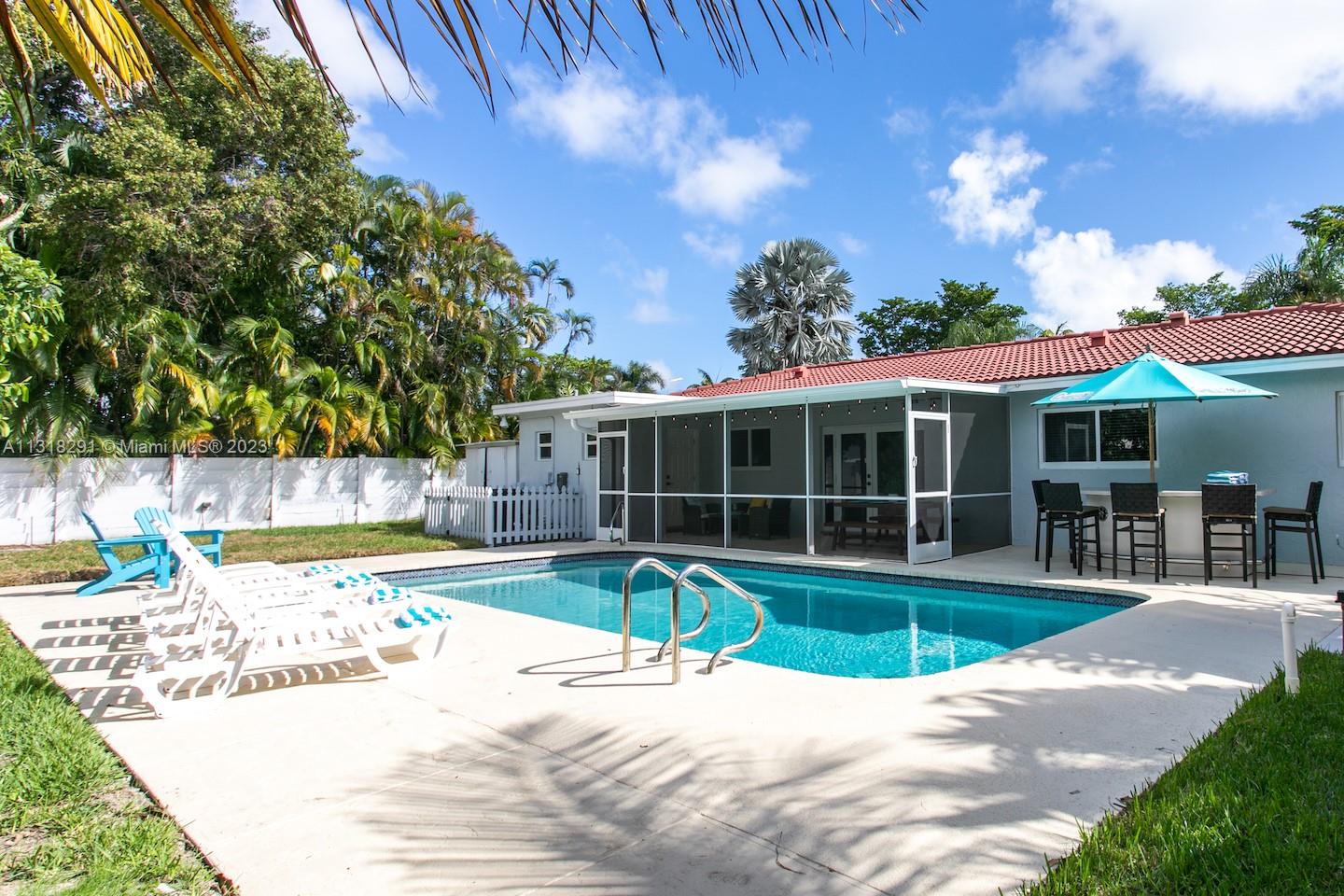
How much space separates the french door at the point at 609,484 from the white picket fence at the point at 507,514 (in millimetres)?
750

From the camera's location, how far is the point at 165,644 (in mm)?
4879

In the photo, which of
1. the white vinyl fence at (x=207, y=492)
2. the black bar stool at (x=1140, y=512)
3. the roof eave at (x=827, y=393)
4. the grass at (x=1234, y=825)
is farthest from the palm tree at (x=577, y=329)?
the grass at (x=1234, y=825)

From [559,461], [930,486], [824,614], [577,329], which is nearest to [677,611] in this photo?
[824,614]

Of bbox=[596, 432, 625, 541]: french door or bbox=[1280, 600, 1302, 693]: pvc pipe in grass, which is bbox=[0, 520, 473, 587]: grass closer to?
bbox=[596, 432, 625, 541]: french door

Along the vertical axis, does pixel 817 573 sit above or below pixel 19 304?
below

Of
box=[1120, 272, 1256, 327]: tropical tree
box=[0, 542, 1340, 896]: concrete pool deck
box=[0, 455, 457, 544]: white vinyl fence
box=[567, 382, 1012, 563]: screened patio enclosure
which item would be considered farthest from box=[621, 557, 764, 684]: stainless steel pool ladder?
box=[1120, 272, 1256, 327]: tropical tree

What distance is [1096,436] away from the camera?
39.1 ft

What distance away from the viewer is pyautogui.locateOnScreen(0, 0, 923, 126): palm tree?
1371 millimetres

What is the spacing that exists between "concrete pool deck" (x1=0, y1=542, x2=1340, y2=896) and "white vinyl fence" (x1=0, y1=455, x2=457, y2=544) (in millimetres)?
11376

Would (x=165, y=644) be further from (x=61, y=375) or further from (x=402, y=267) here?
(x=402, y=267)

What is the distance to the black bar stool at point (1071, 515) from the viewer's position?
9703 mm

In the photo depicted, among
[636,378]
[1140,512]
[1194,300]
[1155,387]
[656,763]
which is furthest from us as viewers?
[636,378]

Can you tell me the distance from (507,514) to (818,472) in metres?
5.95

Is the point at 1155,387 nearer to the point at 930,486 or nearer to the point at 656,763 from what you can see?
the point at 930,486
